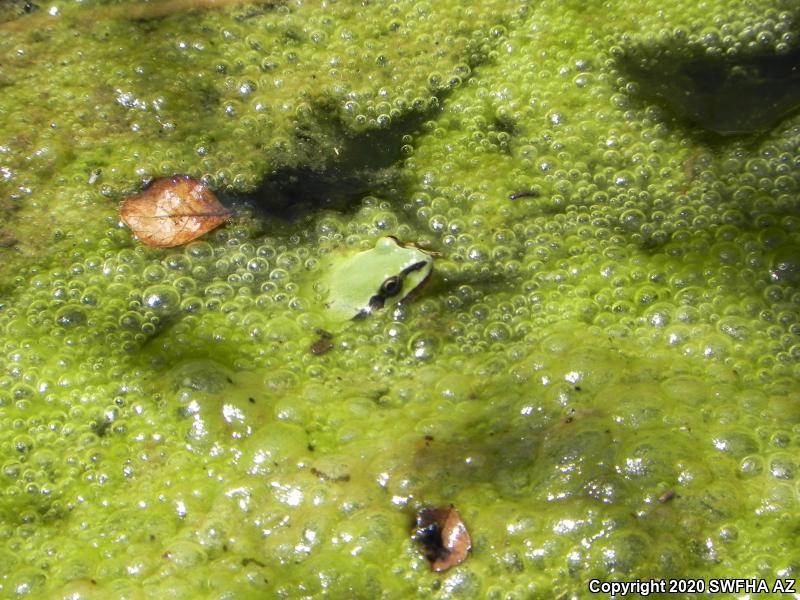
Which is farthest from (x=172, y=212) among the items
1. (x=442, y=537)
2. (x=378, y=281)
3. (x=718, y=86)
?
(x=718, y=86)

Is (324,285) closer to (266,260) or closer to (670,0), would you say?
(266,260)

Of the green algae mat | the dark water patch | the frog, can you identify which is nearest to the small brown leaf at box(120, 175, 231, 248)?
the green algae mat

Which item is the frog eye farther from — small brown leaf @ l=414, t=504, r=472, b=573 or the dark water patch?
the dark water patch

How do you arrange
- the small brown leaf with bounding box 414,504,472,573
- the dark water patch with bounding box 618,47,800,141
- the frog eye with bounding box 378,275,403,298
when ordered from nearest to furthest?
the small brown leaf with bounding box 414,504,472,573 < the frog eye with bounding box 378,275,403,298 < the dark water patch with bounding box 618,47,800,141

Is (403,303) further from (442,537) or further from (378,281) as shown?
(442,537)

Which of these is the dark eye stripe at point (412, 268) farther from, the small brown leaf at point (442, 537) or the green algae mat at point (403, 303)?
the small brown leaf at point (442, 537)

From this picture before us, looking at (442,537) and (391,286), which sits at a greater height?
(391,286)

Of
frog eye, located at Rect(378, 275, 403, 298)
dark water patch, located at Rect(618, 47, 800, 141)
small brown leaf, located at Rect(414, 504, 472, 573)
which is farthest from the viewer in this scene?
dark water patch, located at Rect(618, 47, 800, 141)

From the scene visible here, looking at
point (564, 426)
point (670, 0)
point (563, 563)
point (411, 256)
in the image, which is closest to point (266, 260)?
point (411, 256)
